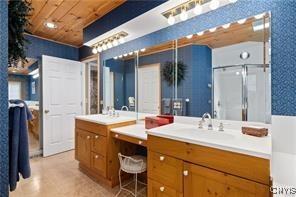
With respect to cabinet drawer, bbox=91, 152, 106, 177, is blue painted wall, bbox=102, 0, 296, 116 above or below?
above

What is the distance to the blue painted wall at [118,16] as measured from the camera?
2061 millimetres

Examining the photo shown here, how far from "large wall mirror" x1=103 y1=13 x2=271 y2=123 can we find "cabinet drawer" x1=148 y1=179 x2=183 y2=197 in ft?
2.78

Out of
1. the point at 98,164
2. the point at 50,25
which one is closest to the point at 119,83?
the point at 98,164

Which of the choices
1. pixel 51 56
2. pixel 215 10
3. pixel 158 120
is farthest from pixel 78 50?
pixel 215 10

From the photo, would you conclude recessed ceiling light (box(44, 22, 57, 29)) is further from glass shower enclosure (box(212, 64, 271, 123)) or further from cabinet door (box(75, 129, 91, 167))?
glass shower enclosure (box(212, 64, 271, 123))

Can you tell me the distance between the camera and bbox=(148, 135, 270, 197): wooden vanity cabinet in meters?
1.13

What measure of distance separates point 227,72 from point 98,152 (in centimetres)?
186

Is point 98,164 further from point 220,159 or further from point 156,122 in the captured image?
point 220,159

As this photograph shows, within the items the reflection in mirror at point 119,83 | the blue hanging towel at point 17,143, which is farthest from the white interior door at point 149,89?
the blue hanging towel at point 17,143

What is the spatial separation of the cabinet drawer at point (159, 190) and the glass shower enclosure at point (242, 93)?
862mm

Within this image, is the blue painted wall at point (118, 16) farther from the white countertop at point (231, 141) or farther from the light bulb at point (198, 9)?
the white countertop at point (231, 141)

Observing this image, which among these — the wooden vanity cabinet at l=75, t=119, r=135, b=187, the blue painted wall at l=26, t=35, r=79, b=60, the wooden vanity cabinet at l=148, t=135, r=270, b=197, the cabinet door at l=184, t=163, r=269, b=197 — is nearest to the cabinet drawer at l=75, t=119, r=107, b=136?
the wooden vanity cabinet at l=75, t=119, r=135, b=187

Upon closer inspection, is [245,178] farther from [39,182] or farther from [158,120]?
[39,182]

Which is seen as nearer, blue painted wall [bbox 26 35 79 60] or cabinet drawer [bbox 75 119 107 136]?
cabinet drawer [bbox 75 119 107 136]
